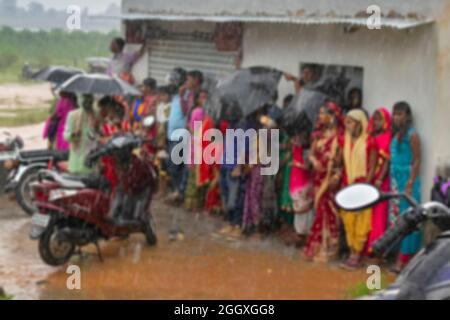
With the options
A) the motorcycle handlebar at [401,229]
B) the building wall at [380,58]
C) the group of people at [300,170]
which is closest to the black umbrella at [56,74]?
the group of people at [300,170]

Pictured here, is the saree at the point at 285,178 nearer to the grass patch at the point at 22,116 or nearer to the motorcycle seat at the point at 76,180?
the motorcycle seat at the point at 76,180

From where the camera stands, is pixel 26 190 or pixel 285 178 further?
pixel 26 190

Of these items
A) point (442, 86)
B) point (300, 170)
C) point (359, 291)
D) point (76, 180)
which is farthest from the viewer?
point (300, 170)

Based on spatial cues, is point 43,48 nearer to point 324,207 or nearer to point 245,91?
point 245,91

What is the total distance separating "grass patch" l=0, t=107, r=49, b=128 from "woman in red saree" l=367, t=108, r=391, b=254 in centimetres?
1494

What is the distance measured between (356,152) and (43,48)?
1242 inches

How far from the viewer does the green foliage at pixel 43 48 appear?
34.4 meters

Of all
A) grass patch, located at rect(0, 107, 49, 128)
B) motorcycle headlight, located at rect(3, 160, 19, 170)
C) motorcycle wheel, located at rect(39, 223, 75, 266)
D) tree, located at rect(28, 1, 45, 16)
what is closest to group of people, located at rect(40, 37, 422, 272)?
motorcycle headlight, located at rect(3, 160, 19, 170)

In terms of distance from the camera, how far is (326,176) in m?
→ 8.94

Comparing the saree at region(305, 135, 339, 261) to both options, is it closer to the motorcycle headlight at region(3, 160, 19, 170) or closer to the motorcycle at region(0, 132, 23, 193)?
the motorcycle headlight at region(3, 160, 19, 170)

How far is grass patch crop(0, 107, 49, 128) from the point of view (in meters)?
22.7

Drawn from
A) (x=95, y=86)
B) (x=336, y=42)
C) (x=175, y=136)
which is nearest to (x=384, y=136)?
(x=336, y=42)
